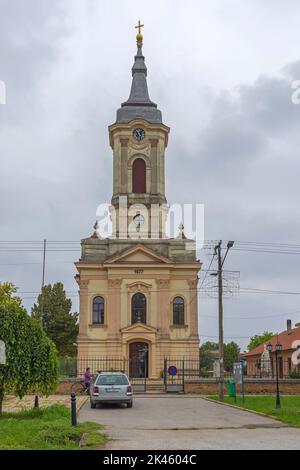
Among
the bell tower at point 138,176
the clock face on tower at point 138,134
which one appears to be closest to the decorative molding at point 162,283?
the bell tower at point 138,176

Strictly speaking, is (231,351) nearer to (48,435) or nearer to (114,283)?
(114,283)

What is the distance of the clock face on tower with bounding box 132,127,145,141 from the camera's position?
5238cm

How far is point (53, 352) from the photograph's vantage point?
65.2ft

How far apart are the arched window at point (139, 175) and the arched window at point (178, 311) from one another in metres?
9.79

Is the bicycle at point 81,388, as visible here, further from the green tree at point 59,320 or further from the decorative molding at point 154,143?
the green tree at point 59,320

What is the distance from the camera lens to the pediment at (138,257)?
48094 millimetres

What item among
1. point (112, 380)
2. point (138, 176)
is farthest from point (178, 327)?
point (112, 380)

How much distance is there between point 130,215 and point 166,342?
10.8 metres

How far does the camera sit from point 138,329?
4694cm

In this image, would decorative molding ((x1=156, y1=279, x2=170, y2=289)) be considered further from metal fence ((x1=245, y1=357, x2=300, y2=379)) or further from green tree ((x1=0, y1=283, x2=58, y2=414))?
green tree ((x1=0, y1=283, x2=58, y2=414))

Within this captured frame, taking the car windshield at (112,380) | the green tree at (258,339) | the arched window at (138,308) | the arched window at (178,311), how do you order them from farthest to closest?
the green tree at (258,339) < the arched window at (178,311) < the arched window at (138,308) < the car windshield at (112,380)

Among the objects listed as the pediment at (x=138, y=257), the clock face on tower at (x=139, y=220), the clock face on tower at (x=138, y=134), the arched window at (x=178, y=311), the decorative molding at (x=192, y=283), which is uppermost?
the clock face on tower at (x=138, y=134)
